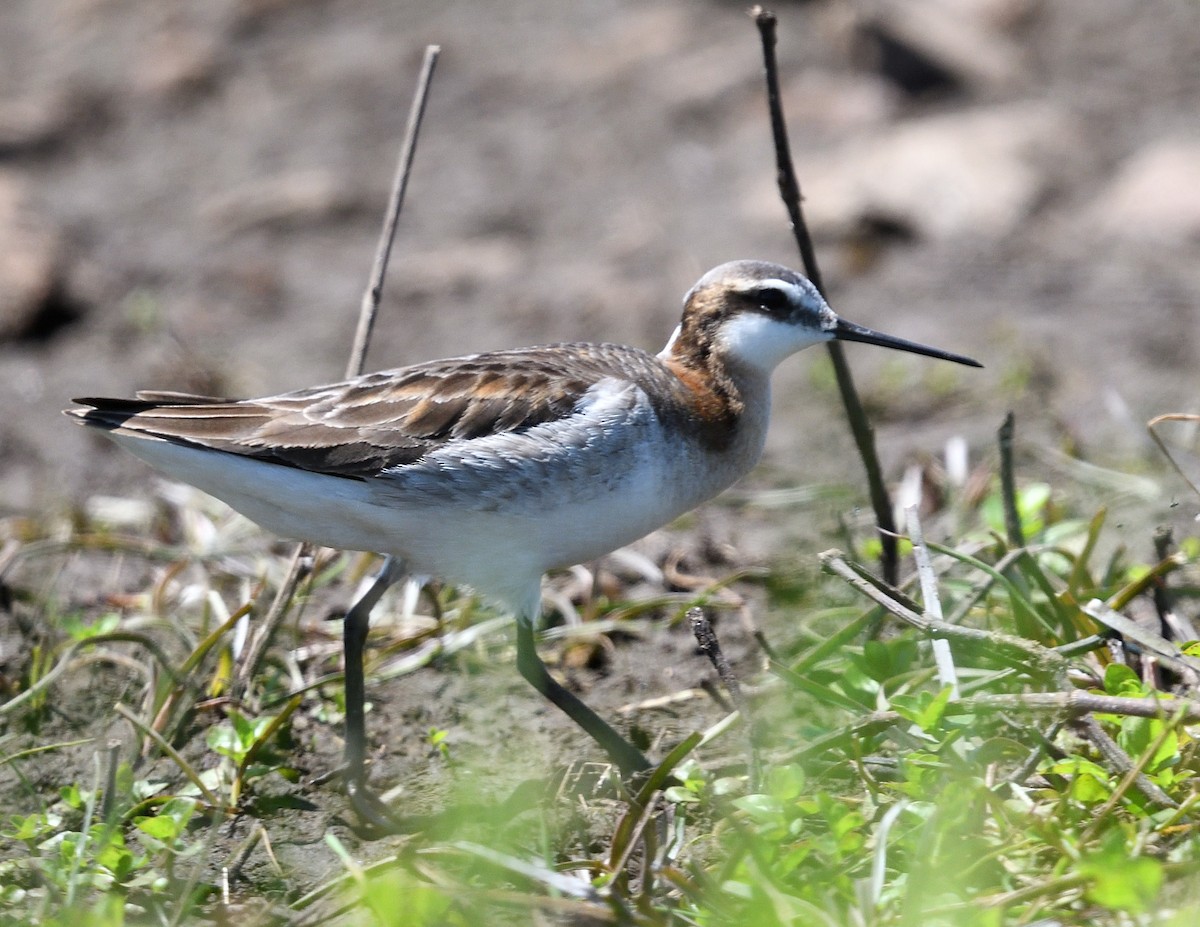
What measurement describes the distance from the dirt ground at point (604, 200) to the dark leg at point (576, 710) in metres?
1.55

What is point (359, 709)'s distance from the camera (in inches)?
180

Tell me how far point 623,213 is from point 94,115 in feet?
12.9

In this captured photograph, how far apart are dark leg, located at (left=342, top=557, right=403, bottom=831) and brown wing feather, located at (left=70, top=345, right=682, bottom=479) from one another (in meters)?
0.48

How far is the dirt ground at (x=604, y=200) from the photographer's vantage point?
730cm

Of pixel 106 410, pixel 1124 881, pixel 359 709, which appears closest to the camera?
pixel 1124 881

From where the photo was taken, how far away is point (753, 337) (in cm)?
498

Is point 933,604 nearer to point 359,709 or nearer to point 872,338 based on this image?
point 872,338

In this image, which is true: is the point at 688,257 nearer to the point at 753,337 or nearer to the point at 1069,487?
the point at 1069,487

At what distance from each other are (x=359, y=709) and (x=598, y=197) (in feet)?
17.2

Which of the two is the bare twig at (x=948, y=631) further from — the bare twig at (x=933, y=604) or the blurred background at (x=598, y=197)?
the blurred background at (x=598, y=197)

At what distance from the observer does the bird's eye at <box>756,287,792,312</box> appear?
4.95m

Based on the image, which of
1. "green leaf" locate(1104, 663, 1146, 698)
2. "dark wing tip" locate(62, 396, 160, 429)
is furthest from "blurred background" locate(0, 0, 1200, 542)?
"green leaf" locate(1104, 663, 1146, 698)

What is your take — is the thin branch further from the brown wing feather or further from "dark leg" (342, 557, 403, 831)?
"dark leg" (342, 557, 403, 831)

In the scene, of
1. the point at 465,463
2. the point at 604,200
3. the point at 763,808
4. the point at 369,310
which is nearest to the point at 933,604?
the point at 763,808
